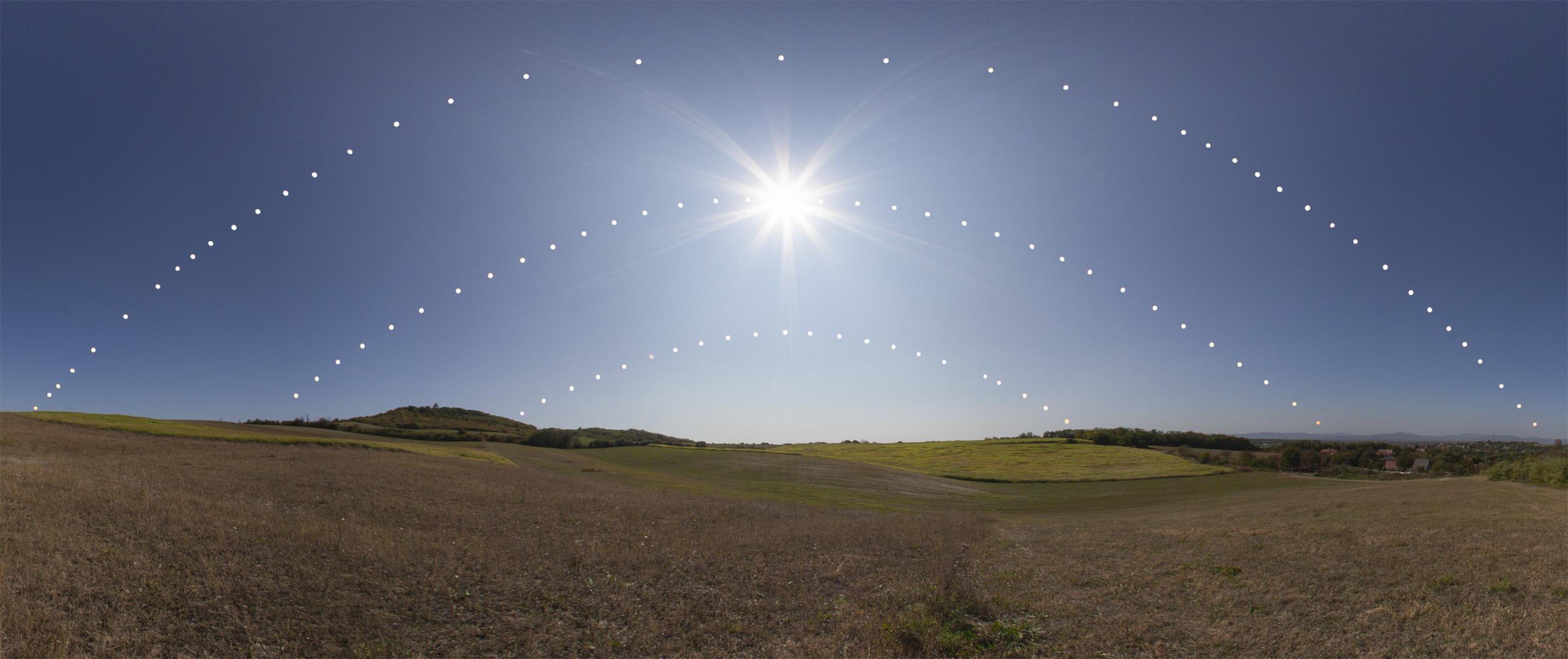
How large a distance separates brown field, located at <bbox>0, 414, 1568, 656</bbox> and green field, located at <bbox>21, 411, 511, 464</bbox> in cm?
2282

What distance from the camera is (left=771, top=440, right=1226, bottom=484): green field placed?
59938 mm

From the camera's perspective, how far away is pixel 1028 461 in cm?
7144

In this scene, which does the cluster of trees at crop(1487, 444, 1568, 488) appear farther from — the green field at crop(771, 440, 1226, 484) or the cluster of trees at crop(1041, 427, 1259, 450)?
the cluster of trees at crop(1041, 427, 1259, 450)

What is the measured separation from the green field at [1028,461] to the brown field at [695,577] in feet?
122

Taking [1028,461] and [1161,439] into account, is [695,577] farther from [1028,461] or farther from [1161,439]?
[1161,439]

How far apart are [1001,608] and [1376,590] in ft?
24.6

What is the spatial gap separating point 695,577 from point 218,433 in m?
55.1

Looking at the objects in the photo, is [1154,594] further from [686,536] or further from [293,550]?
[293,550]

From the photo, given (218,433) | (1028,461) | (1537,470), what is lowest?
(1028,461)

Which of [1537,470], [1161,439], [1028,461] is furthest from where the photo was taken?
[1161,439]

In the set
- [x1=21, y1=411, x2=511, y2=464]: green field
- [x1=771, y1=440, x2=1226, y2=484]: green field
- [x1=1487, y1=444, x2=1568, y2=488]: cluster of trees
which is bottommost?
[x1=771, y1=440, x2=1226, y2=484]: green field

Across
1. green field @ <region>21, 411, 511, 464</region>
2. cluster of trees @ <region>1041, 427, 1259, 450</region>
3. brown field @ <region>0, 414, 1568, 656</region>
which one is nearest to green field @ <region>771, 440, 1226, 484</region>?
cluster of trees @ <region>1041, 427, 1259, 450</region>

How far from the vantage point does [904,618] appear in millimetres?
10555

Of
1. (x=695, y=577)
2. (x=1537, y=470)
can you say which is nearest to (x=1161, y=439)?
(x=1537, y=470)
